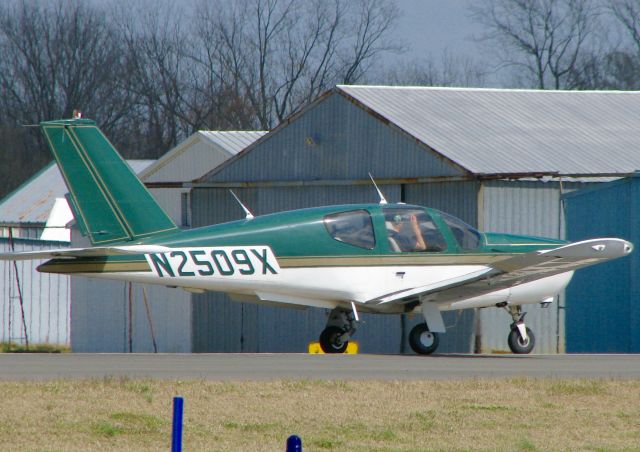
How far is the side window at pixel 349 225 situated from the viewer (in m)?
17.5

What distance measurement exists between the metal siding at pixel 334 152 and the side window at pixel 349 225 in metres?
5.94

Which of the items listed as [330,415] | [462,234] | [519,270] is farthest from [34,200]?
[330,415]

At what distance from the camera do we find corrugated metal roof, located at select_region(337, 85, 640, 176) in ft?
77.6

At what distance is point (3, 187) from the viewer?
69.9 m

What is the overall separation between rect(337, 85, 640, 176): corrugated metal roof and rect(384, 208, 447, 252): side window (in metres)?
4.91

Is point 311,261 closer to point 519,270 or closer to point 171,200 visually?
point 519,270

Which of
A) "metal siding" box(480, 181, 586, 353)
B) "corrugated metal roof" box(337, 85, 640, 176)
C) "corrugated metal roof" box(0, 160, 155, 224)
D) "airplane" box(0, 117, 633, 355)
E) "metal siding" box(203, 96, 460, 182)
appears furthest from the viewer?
"corrugated metal roof" box(0, 160, 155, 224)

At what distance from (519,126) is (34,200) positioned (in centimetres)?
2114

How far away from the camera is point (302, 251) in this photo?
17.4 metres

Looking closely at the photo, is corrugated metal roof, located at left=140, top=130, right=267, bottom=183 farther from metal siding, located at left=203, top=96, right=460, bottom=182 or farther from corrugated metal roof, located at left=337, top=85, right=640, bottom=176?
corrugated metal roof, located at left=337, top=85, right=640, bottom=176

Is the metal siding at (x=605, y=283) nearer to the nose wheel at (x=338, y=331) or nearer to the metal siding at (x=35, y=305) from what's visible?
the nose wheel at (x=338, y=331)

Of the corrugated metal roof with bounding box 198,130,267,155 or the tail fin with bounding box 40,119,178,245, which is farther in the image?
the corrugated metal roof with bounding box 198,130,267,155

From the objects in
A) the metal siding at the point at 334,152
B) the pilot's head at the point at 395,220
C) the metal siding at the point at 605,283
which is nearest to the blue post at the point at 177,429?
the pilot's head at the point at 395,220

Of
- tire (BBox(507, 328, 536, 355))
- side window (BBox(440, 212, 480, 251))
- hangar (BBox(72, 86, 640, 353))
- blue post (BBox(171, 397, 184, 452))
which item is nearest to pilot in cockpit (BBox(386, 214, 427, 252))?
side window (BBox(440, 212, 480, 251))
